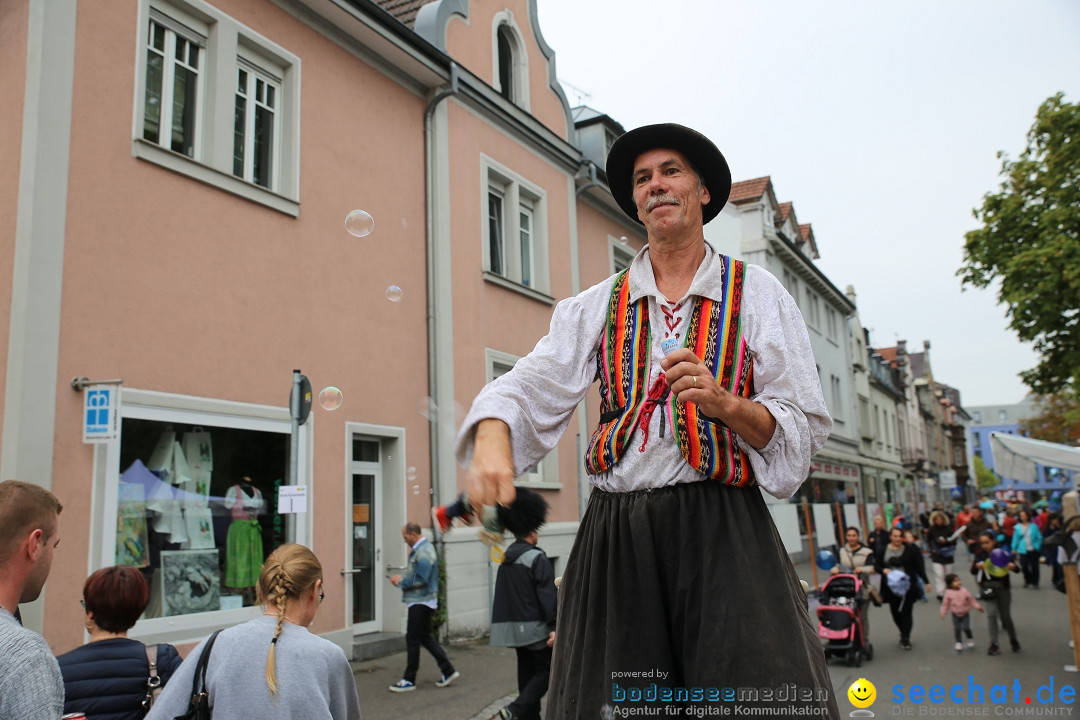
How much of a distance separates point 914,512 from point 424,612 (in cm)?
5146

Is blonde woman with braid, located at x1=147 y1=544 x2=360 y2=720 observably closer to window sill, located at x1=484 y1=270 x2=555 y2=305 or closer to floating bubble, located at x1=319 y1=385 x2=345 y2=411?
floating bubble, located at x1=319 y1=385 x2=345 y2=411

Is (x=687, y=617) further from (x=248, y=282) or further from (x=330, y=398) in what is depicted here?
(x=248, y=282)

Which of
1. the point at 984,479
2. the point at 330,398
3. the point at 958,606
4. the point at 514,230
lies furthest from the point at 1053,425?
the point at 984,479

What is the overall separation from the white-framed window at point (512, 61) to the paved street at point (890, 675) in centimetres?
950

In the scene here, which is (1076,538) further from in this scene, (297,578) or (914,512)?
(914,512)

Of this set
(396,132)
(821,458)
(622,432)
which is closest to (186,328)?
(396,132)

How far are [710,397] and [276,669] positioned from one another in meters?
2.73

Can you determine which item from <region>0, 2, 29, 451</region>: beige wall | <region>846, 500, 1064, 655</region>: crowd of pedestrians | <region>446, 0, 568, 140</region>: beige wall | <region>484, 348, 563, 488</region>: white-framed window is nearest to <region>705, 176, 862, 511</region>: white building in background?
<region>446, 0, 568, 140</region>: beige wall

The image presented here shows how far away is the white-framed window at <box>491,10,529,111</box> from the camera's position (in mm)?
15695

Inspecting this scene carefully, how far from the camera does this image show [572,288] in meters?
16.3

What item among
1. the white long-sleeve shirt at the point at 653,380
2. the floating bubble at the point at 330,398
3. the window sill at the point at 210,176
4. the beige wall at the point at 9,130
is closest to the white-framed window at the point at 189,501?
the floating bubble at the point at 330,398

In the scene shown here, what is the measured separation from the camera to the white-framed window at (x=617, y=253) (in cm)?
1870

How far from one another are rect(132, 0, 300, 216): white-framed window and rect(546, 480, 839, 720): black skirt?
8.11 m

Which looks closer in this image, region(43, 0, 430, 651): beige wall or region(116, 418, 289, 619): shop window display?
region(43, 0, 430, 651): beige wall
